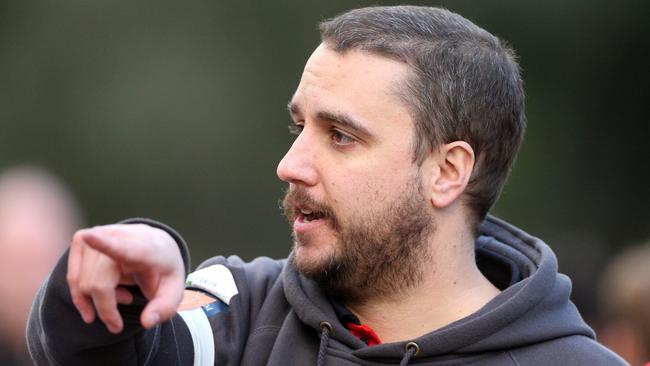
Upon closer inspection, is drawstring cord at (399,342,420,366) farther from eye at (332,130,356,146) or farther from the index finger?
the index finger

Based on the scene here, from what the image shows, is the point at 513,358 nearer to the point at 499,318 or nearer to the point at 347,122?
the point at 499,318

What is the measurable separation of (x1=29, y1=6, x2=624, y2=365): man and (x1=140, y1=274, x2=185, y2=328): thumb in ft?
1.60

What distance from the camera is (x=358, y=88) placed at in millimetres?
3199

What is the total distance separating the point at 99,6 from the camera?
8875 mm

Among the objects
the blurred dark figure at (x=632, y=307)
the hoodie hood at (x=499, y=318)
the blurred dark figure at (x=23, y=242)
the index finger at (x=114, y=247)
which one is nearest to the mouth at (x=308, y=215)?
the hoodie hood at (x=499, y=318)

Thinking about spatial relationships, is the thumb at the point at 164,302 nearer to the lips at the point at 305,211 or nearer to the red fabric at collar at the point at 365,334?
the lips at the point at 305,211

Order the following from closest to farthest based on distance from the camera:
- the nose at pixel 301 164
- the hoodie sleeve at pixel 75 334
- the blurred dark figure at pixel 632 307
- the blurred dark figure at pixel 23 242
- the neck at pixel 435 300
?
the hoodie sleeve at pixel 75 334 < the nose at pixel 301 164 < the neck at pixel 435 300 < the blurred dark figure at pixel 23 242 < the blurred dark figure at pixel 632 307

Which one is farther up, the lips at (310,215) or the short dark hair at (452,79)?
the short dark hair at (452,79)

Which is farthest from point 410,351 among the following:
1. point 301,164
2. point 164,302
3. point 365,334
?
point 164,302

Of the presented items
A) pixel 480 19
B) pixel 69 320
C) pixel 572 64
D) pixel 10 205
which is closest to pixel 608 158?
pixel 572 64

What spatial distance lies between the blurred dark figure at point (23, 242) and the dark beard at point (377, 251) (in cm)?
131

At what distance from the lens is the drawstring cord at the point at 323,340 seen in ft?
10.3

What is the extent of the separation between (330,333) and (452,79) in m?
0.80

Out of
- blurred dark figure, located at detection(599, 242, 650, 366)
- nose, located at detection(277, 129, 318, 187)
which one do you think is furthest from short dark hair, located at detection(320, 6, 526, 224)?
blurred dark figure, located at detection(599, 242, 650, 366)
